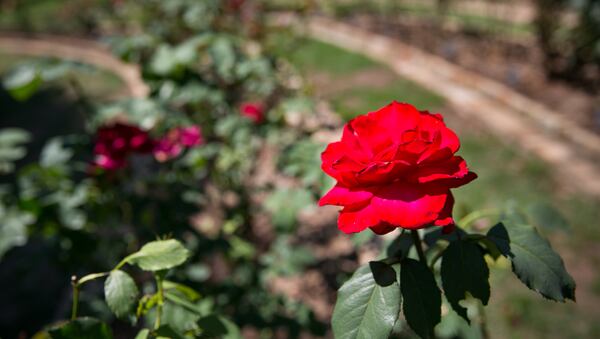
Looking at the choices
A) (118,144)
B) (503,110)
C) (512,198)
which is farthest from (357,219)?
(503,110)

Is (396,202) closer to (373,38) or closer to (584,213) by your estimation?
(584,213)

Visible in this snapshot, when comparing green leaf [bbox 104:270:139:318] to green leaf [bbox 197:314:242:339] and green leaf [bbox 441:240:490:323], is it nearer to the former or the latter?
green leaf [bbox 197:314:242:339]

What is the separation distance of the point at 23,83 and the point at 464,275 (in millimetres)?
1430

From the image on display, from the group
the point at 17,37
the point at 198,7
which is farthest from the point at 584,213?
the point at 17,37

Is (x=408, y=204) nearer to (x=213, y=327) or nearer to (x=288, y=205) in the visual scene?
(x=213, y=327)

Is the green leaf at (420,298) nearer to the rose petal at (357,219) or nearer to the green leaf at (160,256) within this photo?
the rose petal at (357,219)

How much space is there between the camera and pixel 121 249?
6.20 feet

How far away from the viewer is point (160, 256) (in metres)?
0.83

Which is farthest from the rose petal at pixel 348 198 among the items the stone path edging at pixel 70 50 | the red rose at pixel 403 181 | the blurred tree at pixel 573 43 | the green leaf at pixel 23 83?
the stone path edging at pixel 70 50

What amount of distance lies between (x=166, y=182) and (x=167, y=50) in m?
0.52

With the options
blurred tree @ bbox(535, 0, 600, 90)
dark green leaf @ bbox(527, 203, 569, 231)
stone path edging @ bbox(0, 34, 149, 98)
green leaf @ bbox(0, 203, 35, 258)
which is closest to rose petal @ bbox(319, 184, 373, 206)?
dark green leaf @ bbox(527, 203, 569, 231)

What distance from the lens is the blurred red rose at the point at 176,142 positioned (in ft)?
5.36

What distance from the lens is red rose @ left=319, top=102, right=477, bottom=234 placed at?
67 cm

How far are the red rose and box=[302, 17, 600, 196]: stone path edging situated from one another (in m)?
3.07
